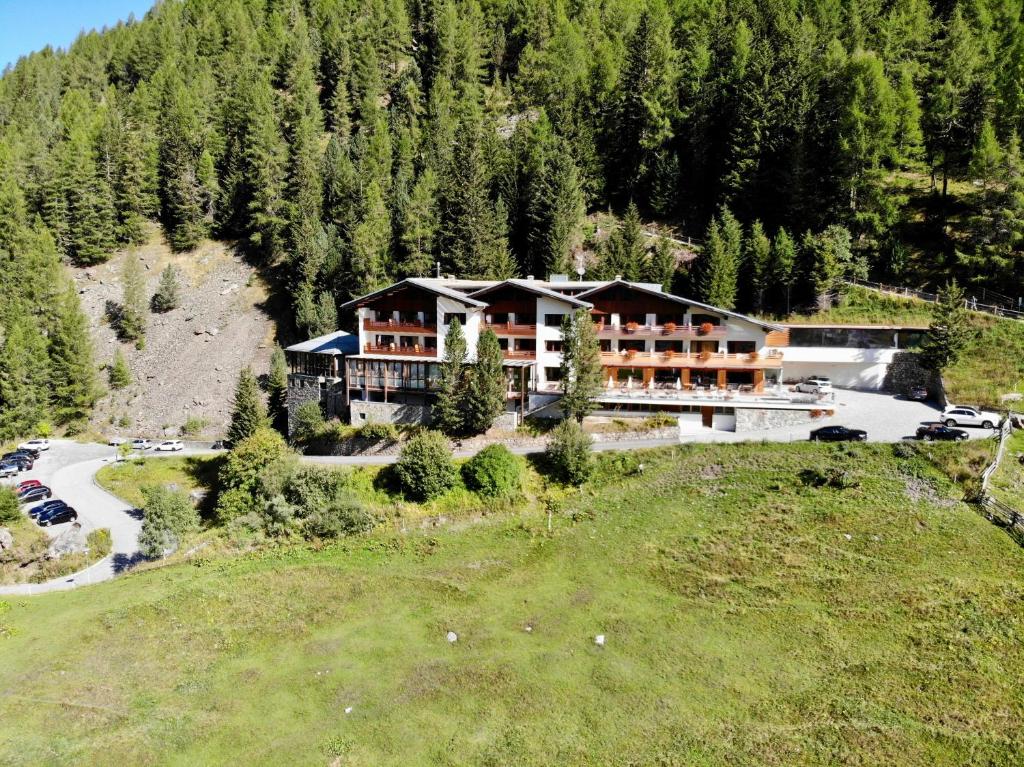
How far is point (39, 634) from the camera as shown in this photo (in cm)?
2897

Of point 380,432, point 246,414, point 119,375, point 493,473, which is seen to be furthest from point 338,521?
point 119,375

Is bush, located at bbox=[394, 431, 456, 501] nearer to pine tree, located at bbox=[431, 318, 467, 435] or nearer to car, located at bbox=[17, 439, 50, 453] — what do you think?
pine tree, located at bbox=[431, 318, 467, 435]

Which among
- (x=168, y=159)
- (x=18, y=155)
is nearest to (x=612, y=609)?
(x=168, y=159)

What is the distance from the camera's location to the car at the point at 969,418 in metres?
39.5

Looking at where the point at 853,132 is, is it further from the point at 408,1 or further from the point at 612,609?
the point at 408,1

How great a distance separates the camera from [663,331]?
156 feet

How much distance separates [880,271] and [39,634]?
66.8 m

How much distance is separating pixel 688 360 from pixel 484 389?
1516 cm

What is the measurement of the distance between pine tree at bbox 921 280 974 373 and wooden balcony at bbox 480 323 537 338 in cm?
2837

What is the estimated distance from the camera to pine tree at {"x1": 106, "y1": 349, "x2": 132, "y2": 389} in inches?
2805

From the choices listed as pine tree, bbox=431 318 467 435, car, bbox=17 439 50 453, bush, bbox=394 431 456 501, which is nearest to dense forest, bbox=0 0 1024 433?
car, bbox=17 439 50 453

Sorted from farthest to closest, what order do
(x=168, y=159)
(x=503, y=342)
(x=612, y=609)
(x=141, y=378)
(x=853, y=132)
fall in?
1. (x=168, y=159)
2. (x=141, y=378)
3. (x=853, y=132)
4. (x=503, y=342)
5. (x=612, y=609)

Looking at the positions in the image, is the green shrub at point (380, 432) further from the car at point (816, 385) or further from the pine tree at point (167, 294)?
the pine tree at point (167, 294)

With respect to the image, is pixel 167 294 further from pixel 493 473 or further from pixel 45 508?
pixel 493 473
